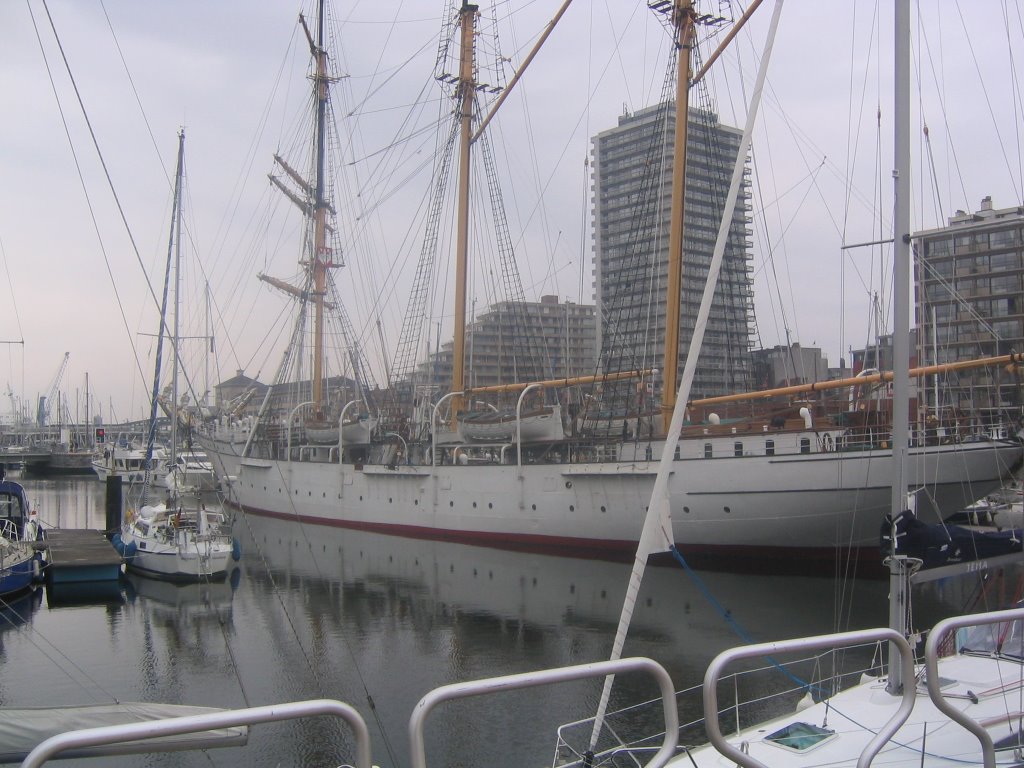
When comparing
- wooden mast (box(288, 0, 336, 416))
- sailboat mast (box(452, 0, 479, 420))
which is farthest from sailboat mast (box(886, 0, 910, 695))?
wooden mast (box(288, 0, 336, 416))

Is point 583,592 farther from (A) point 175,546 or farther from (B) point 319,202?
(B) point 319,202

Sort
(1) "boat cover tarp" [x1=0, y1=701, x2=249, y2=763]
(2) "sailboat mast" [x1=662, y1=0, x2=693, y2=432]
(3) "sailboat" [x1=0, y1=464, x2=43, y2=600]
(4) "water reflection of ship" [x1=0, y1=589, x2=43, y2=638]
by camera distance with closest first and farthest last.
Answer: (1) "boat cover tarp" [x1=0, y1=701, x2=249, y2=763] → (4) "water reflection of ship" [x1=0, y1=589, x2=43, y2=638] → (3) "sailboat" [x1=0, y1=464, x2=43, y2=600] → (2) "sailboat mast" [x1=662, y1=0, x2=693, y2=432]

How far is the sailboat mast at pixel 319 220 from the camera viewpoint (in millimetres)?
42688

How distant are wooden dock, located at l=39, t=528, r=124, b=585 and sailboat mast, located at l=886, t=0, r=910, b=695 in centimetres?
1982

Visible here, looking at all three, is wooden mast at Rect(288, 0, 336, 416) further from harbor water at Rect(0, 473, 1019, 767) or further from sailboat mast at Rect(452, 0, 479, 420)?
harbor water at Rect(0, 473, 1019, 767)

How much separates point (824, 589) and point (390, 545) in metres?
15.0

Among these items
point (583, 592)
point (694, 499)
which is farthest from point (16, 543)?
point (694, 499)

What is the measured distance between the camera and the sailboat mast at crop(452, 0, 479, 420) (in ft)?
105

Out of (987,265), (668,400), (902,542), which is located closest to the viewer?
(902,542)

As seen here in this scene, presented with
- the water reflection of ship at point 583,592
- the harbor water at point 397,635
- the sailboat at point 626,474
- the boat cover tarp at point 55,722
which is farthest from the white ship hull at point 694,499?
the boat cover tarp at point 55,722

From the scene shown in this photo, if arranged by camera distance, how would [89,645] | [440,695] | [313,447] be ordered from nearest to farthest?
[440,695] → [89,645] → [313,447]

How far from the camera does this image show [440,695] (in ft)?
9.76

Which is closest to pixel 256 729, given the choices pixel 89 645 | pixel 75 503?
pixel 89 645

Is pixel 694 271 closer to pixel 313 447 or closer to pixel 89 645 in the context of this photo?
pixel 313 447
